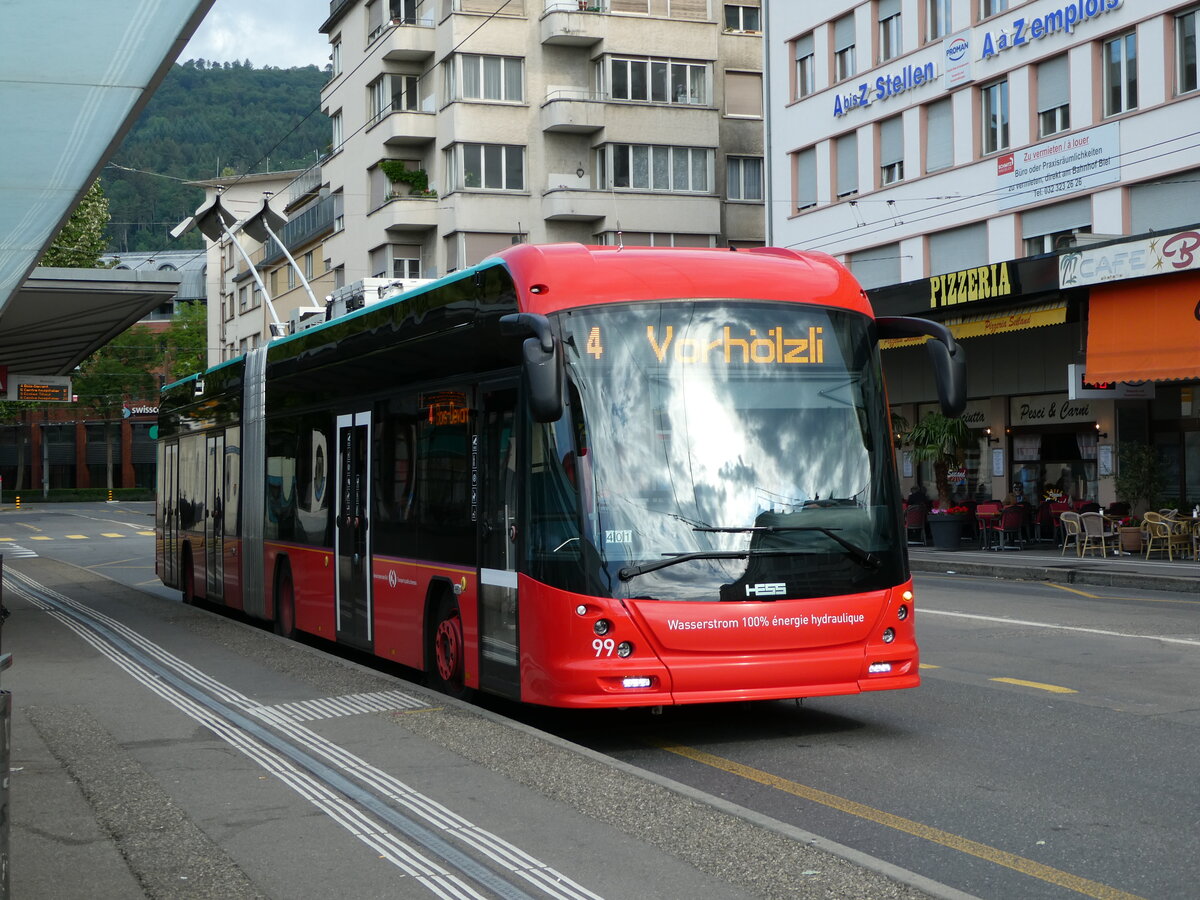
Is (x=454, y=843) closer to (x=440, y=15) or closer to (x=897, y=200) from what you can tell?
(x=897, y=200)

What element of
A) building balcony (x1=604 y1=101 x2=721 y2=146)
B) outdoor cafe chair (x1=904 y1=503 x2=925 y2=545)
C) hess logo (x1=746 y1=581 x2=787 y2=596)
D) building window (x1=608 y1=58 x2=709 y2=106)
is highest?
building window (x1=608 y1=58 x2=709 y2=106)

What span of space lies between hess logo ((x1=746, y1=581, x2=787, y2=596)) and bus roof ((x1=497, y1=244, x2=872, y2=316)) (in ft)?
5.82

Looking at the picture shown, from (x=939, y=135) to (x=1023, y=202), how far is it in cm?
374

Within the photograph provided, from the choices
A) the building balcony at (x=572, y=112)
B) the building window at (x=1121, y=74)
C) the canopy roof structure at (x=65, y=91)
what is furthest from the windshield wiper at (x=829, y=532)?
the building balcony at (x=572, y=112)

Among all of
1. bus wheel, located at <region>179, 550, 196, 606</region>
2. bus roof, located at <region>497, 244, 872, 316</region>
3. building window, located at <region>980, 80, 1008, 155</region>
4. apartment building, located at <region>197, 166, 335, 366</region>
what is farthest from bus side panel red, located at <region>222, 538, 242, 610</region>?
apartment building, located at <region>197, 166, 335, 366</region>

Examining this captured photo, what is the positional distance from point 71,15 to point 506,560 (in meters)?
3.91

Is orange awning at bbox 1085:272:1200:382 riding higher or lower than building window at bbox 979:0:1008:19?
lower

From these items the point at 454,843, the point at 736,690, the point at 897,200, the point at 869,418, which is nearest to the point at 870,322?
the point at 869,418

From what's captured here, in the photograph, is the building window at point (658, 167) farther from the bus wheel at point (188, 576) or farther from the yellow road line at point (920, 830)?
the yellow road line at point (920, 830)

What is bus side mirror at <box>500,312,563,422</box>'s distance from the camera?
26.9 ft

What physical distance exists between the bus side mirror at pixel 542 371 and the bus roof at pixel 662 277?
0.43 meters

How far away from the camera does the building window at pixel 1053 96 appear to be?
30.0 metres

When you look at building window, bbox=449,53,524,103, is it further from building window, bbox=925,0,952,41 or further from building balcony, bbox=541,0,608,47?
building window, bbox=925,0,952,41

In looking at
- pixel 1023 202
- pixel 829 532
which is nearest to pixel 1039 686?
pixel 829 532
